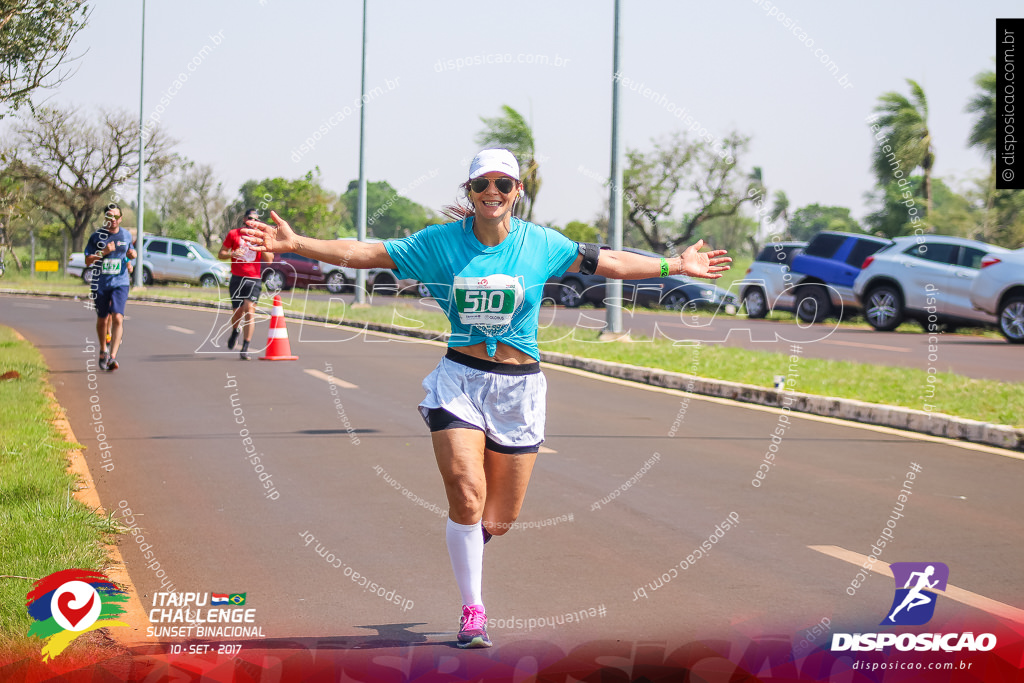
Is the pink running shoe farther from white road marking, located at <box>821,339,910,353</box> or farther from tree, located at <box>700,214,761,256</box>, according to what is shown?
tree, located at <box>700,214,761,256</box>

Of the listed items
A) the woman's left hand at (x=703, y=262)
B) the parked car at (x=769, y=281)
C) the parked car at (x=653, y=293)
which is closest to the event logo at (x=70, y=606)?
the woman's left hand at (x=703, y=262)

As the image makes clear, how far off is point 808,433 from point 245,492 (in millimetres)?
4957

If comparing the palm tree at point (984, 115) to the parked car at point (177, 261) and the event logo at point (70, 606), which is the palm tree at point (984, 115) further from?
the event logo at point (70, 606)

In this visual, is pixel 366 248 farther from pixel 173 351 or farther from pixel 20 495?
pixel 173 351

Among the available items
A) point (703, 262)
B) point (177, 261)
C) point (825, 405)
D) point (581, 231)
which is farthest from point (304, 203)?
point (703, 262)

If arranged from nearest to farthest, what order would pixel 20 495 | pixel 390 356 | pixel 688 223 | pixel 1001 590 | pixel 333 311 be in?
pixel 1001 590 < pixel 20 495 < pixel 390 356 < pixel 333 311 < pixel 688 223

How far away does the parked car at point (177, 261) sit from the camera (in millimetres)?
36875

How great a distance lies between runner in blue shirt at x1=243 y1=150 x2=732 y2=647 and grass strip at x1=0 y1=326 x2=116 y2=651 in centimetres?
167

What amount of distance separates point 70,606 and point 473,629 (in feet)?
5.14

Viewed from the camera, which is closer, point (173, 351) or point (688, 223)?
point (173, 351)

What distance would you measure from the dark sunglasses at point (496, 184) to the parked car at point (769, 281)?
774 inches

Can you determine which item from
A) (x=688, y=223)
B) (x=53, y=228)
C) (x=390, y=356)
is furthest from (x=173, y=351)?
(x=53, y=228)

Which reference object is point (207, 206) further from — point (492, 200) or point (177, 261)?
point (492, 200)

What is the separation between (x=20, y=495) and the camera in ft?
20.0
